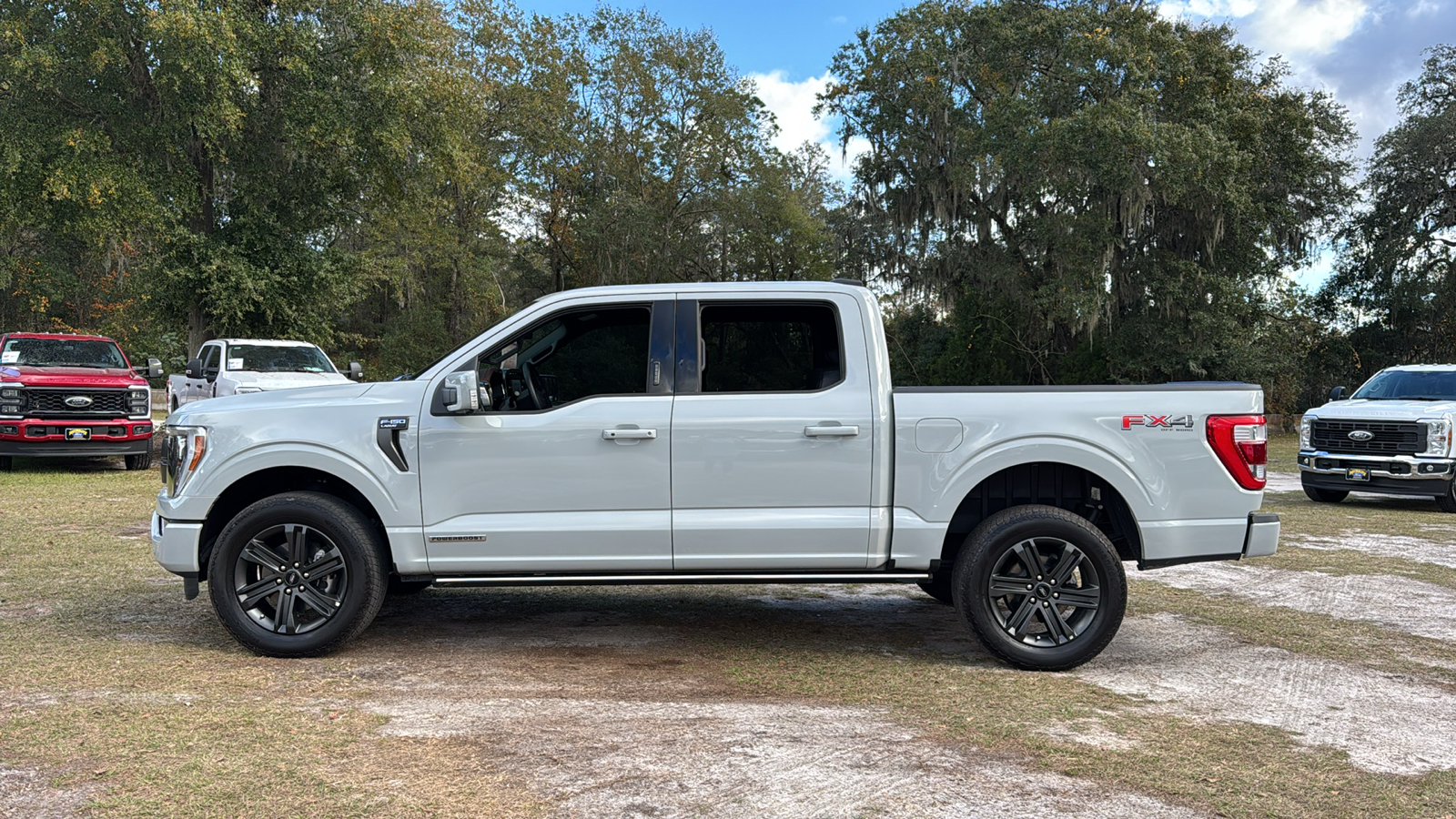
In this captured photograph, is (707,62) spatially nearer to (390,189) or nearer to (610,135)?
(610,135)

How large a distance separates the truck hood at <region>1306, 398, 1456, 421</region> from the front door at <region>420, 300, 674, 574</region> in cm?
1125

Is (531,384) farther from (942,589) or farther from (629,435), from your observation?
(942,589)

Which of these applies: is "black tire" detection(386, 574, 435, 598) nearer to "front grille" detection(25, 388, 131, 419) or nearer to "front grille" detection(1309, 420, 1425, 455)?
"front grille" detection(25, 388, 131, 419)

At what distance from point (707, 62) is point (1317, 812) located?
116ft

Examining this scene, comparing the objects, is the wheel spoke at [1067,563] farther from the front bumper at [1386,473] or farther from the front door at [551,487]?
the front bumper at [1386,473]

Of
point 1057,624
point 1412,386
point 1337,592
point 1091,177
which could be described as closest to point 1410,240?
point 1091,177

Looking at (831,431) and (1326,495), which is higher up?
(831,431)

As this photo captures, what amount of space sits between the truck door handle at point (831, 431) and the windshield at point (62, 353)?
14.5 metres

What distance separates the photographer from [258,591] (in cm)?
571

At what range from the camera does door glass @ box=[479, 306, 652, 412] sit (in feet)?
19.3

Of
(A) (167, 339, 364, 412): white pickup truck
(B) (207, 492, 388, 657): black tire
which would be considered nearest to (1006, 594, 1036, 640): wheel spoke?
(B) (207, 492, 388, 657): black tire

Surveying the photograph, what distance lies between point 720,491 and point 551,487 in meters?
0.90

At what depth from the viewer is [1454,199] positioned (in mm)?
29438

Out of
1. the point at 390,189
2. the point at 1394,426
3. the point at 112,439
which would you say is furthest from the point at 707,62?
the point at 1394,426
